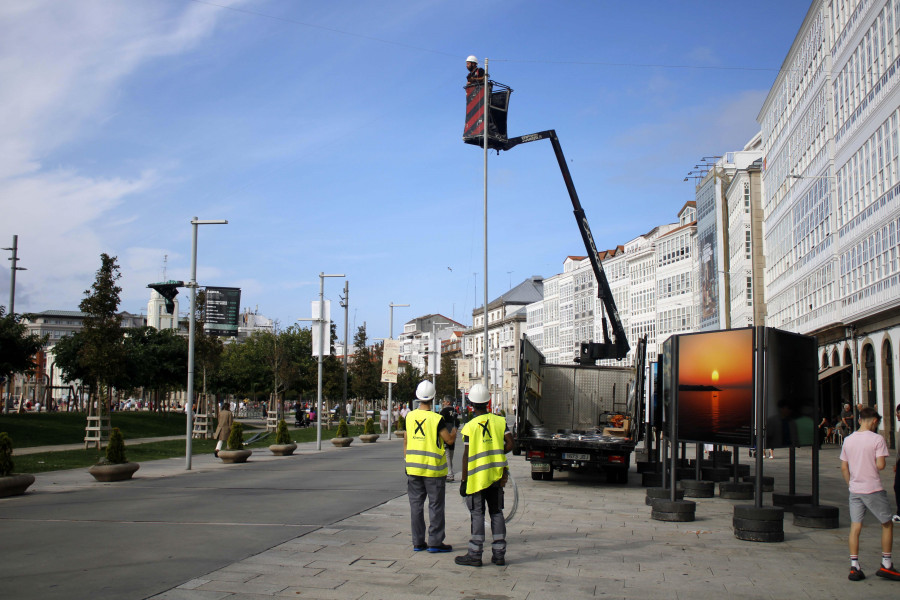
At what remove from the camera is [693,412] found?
40.8 feet

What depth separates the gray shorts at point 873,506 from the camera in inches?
336

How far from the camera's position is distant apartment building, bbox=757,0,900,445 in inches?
1161

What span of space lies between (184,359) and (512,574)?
181ft

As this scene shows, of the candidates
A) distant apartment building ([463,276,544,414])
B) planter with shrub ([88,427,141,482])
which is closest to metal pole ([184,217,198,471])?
planter with shrub ([88,427,141,482])

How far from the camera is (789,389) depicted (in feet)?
37.4

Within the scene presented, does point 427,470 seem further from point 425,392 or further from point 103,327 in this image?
point 103,327

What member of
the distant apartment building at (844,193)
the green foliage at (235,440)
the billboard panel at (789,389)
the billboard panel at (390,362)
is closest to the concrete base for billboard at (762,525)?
the billboard panel at (789,389)

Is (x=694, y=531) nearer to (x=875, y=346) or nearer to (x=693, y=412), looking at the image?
(x=693, y=412)

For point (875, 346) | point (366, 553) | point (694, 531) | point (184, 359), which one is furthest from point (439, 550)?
point (184, 359)

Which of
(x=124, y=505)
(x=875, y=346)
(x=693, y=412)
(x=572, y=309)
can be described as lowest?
(x=124, y=505)

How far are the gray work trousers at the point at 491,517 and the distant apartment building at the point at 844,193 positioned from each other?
24186 millimetres

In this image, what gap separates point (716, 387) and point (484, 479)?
4.41 m

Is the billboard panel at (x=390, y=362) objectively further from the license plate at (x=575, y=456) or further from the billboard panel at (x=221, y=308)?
the license plate at (x=575, y=456)

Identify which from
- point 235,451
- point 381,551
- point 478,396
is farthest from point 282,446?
point 478,396
